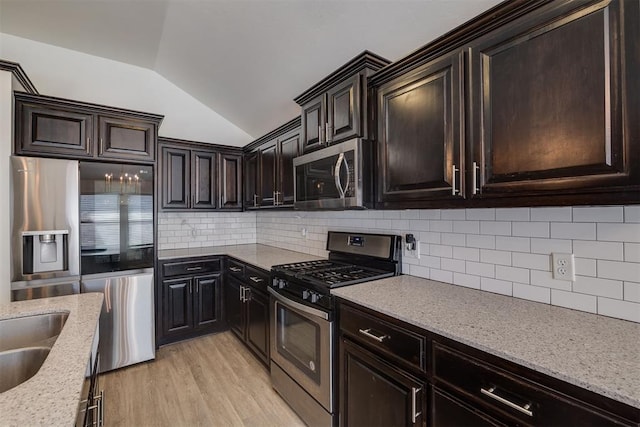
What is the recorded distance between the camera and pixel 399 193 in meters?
1.69

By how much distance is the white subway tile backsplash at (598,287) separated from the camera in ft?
3.90

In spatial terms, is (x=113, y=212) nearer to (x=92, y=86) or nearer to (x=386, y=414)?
(x=92, y=86)

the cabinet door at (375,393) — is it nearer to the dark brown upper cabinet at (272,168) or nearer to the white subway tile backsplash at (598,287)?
the white subway tile backsplash at (598,287)

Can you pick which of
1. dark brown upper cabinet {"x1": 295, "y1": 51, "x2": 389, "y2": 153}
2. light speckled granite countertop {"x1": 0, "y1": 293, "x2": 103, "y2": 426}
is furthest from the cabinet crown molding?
light speckled granite countertop {"x1": 0, "y1": 293, "x2": 103, "y2": 426}

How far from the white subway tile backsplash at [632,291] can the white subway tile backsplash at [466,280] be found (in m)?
0.60

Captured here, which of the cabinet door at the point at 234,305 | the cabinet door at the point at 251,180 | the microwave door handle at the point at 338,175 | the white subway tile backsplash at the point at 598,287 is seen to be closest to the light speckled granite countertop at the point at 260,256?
the cabinet door at the point at 234,305

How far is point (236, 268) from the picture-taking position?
3.06 meters

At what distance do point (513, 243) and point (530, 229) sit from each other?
0.11 meters

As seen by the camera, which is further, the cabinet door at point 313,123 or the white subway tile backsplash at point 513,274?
the cabinet door at point 313,123

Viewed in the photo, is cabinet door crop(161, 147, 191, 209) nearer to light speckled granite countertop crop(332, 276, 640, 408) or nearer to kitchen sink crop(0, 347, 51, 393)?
kitchen sink crop(0, 347, 51, 393)

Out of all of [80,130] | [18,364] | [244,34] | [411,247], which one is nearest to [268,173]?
[244,34]

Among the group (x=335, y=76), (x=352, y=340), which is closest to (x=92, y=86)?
(x=335, y=76)

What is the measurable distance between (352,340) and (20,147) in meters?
2.85

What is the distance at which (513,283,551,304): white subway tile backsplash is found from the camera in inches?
54.9
